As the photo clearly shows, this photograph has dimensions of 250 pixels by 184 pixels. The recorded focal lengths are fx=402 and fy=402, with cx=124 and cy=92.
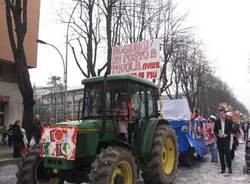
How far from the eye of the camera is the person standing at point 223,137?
38.0 ft

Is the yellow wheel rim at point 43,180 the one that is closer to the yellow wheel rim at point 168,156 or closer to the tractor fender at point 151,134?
the tractor fender at point 151,134

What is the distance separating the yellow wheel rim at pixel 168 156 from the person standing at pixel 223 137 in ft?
8.38

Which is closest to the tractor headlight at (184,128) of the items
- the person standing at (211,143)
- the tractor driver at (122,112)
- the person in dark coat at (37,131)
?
the person standing at (211,143)

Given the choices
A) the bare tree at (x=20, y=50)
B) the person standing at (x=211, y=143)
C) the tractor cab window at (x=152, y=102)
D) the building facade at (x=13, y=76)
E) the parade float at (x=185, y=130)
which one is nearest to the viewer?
the tractor cab window at (x=152, y=102)

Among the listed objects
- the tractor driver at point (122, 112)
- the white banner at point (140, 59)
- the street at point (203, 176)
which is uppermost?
the white banner at point (140, 59)

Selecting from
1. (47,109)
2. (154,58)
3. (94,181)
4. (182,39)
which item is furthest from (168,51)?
(47,109)

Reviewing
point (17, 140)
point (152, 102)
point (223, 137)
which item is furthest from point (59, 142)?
point (17, 140)

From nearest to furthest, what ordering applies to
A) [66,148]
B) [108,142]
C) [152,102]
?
[66,148]
[108,142]
[152,102]

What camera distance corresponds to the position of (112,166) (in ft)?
22.4

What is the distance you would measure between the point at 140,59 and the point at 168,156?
6.96 m

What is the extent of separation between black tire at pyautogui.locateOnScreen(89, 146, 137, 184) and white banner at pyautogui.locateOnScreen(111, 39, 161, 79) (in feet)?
26.4

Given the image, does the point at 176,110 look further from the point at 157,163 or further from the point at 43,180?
the point at 43,180

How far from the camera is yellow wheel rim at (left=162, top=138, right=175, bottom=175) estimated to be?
367 inches

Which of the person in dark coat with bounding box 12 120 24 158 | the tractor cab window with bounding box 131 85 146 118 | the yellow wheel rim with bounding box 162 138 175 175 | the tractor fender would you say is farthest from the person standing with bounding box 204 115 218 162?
the person in dark coat with bounding box 12 120 24 158
